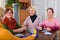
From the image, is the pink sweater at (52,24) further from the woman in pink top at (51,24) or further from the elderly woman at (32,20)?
the elderly woman at (32,20)

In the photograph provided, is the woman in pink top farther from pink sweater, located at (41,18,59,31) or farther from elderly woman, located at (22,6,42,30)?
elderly woman, located at (22,6,42,30)

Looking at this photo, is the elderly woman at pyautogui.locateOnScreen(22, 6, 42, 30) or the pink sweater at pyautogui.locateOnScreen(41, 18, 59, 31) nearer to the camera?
the pink sweater at pyautogui.locateOnScreen(41, 18, 59, 31)

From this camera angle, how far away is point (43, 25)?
11.5 ft

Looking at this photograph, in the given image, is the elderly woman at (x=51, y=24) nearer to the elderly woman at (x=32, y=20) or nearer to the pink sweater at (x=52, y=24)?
the pink sweater at (x=52, y=24)

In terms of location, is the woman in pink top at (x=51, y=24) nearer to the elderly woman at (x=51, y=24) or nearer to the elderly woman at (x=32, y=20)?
the elderly woman at (x=51, y=24)

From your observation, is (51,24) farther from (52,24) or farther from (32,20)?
(32,20)

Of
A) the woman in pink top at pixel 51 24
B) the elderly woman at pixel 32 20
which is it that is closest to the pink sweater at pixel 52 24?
the woman in pink top at pixel 51 24

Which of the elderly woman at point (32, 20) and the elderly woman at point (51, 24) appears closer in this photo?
the elderly woman at point (51, 24)

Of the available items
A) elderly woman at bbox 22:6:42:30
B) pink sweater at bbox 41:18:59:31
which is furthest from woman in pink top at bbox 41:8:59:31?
elderly woman at bbox 22:6:42:30

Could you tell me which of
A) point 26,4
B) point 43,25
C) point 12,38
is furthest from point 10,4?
point 12,38

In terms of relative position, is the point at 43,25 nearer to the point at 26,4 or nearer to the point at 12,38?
the point at 26,4

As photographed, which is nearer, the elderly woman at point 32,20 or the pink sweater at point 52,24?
the pink sweater at point 52,24

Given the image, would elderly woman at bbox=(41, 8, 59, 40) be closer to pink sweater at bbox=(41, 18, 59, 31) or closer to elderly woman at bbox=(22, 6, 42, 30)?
pink sweater at bbox=(41, 18, 59, 31)

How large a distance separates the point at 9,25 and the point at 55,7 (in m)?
2.06
